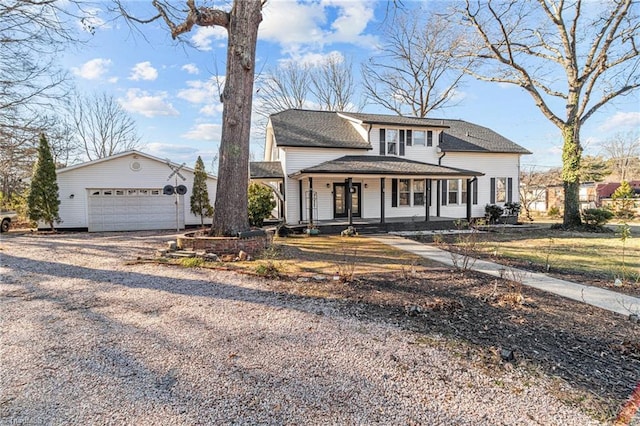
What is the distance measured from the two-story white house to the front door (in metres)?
0.05

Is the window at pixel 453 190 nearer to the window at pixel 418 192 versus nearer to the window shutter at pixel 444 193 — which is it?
the window shutter at pixel 444 193

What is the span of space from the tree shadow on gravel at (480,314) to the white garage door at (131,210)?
10079 mm

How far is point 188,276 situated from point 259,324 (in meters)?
2.79

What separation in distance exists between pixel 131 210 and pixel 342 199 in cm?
1064

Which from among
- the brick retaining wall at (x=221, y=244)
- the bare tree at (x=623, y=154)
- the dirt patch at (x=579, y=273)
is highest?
the bare tree at (x=623, y=154)

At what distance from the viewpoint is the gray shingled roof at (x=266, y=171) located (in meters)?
15.2

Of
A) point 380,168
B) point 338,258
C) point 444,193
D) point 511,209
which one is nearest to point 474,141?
point 444,193

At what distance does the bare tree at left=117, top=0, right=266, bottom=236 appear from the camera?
26.1 feet

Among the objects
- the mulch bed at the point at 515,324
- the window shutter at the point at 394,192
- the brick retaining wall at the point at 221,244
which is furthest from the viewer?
the window shutter at the point at 394,192

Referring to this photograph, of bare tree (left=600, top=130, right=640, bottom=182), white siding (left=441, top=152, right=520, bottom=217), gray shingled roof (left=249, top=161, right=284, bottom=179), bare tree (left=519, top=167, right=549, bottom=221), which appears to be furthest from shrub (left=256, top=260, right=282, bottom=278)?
bare tree (left=600, top=130, right=640, bottom=182)

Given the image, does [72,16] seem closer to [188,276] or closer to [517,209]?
[188,276]

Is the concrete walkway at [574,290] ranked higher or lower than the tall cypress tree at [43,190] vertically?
lower

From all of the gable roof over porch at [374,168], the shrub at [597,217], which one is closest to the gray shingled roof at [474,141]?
the gable roof over porch at [374,168]

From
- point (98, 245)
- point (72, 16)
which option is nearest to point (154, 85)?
point (72, 16)
